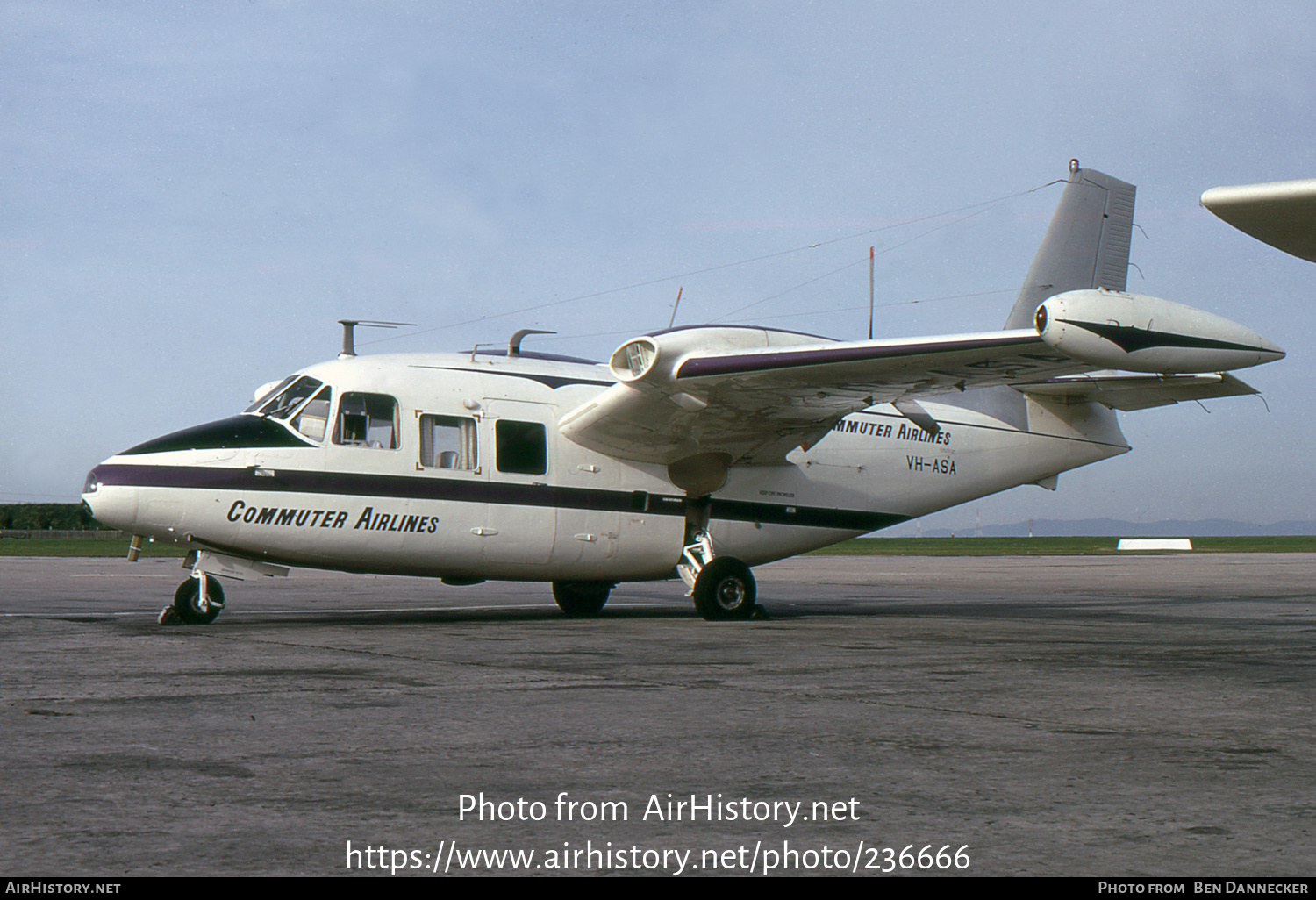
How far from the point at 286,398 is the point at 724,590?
5456 millimetres

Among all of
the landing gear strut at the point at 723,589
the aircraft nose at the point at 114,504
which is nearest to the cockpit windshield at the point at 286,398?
the aircraft nose at the point at 114,504

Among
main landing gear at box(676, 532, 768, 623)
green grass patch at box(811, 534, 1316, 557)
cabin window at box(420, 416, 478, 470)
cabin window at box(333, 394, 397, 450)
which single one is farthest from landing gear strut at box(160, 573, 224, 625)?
green grass patch at box(811, 534, 1316, 557)

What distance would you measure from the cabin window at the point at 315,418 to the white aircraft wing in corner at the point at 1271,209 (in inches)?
376

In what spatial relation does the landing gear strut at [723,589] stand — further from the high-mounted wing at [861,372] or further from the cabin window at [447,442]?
the cabin window at [447,442]

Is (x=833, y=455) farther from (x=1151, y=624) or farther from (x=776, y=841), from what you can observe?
(x=776, y=841)

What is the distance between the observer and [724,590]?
1343cm

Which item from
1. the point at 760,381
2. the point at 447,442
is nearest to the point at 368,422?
the point at 447,442

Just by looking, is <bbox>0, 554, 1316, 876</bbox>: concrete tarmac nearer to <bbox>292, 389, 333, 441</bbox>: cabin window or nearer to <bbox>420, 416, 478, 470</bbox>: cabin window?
<bbox>292, 389, 333, 441</bbox>: cabin window

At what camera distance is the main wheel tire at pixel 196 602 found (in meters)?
11.7

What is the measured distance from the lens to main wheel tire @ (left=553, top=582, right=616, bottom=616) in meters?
14.9

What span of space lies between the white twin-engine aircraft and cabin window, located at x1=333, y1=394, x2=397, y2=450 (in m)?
0.02

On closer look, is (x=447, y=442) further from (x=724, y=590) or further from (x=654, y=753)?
(x=654, y=753)

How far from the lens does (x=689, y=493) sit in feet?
47.0

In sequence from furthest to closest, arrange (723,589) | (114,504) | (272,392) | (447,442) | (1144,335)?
(723,589), (447,442), (272,392), (114,504), (1144,335)
